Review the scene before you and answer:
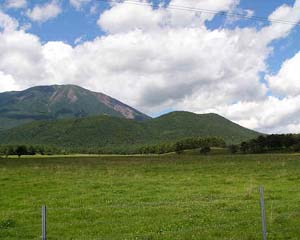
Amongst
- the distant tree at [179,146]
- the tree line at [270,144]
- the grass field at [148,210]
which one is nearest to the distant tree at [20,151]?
the distant tree at [179,146]

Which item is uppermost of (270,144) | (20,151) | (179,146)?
(20,151)

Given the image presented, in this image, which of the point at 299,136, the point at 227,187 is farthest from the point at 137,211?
the point at 299,136

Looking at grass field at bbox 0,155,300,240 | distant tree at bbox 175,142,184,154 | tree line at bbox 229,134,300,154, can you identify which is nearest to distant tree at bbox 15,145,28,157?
distant tree at bbox 175,142,184,154

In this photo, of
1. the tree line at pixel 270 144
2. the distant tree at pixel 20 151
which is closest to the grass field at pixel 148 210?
the tree line at pixel 270 144

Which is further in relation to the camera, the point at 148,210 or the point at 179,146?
the point at 179,146

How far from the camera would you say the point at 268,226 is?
16.2 metres

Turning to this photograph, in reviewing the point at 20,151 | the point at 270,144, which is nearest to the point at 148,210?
the point at 270,144

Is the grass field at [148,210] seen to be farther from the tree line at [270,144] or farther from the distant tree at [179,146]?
the distant tree at [179,146]

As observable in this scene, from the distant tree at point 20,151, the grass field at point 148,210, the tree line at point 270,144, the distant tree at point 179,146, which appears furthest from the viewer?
the distant tree at point 179,146

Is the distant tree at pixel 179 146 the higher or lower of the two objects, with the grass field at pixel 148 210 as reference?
higher

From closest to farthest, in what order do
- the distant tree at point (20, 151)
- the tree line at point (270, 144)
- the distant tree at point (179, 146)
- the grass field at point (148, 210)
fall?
the grass field at point (148, 210), the tree line at point (270, 144), the distant tree at point (20, 151), the distant tree at point (179, 146)

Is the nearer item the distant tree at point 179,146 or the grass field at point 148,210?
the grass field at point 148,210

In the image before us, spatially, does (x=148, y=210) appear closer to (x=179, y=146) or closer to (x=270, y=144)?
(x=270, y=144)

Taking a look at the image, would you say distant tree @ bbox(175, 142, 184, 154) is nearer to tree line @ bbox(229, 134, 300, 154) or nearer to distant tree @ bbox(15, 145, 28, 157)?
tree line @ bbox(229, 134, 300, 154)
